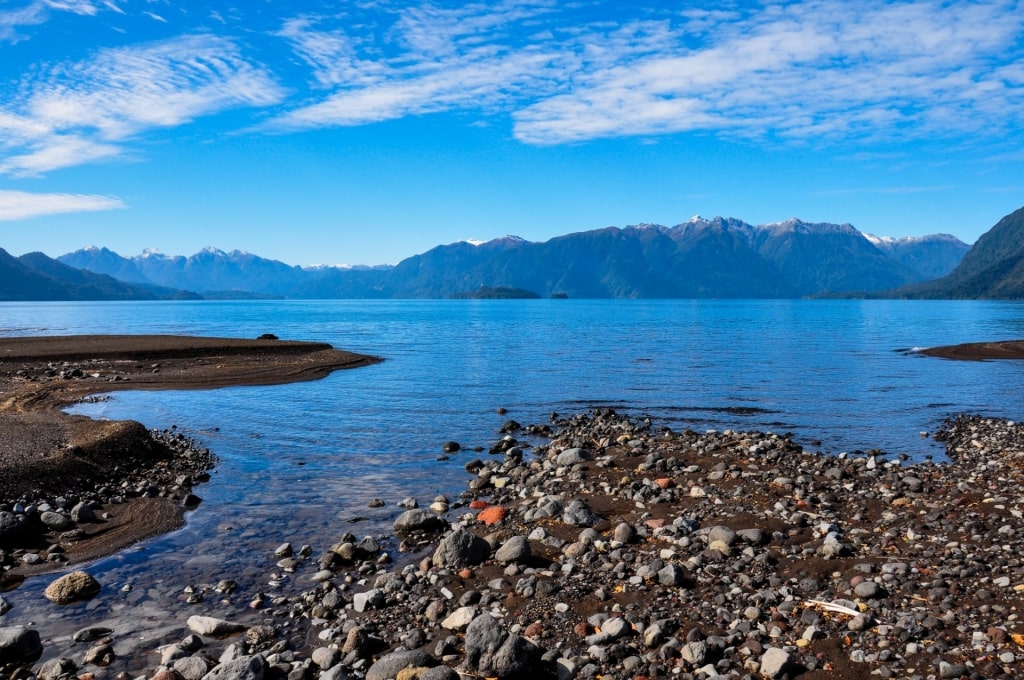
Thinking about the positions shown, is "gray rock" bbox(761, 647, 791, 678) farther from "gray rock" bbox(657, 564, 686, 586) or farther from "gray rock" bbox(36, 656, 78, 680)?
"gray rock" bbox(36, 656, 78, 680)

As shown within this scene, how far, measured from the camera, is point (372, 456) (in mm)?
25594

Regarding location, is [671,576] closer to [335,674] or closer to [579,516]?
[579,516]

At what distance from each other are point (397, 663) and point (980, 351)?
240 ft

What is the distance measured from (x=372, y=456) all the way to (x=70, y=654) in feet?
47.8

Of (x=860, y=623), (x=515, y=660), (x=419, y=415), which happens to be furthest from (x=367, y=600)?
(x=419, y=415)

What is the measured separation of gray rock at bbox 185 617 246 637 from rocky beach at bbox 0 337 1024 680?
0.04m

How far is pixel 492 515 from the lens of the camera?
1778 cm

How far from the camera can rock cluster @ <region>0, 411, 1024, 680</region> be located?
9.99 metres

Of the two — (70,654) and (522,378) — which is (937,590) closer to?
(70,654)


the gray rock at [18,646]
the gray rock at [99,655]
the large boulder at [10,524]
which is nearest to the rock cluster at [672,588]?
the gray rock at [18,646]

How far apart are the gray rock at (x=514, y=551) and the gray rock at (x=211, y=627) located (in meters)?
5.17

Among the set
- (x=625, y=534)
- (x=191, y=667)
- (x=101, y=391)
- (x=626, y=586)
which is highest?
(x=625, y=534)

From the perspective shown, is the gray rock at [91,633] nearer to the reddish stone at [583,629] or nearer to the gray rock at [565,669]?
the gray rock at [565,669]

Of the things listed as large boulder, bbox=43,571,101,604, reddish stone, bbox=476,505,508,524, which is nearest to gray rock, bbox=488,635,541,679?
reddish stone, bbox=476,505,508,524
